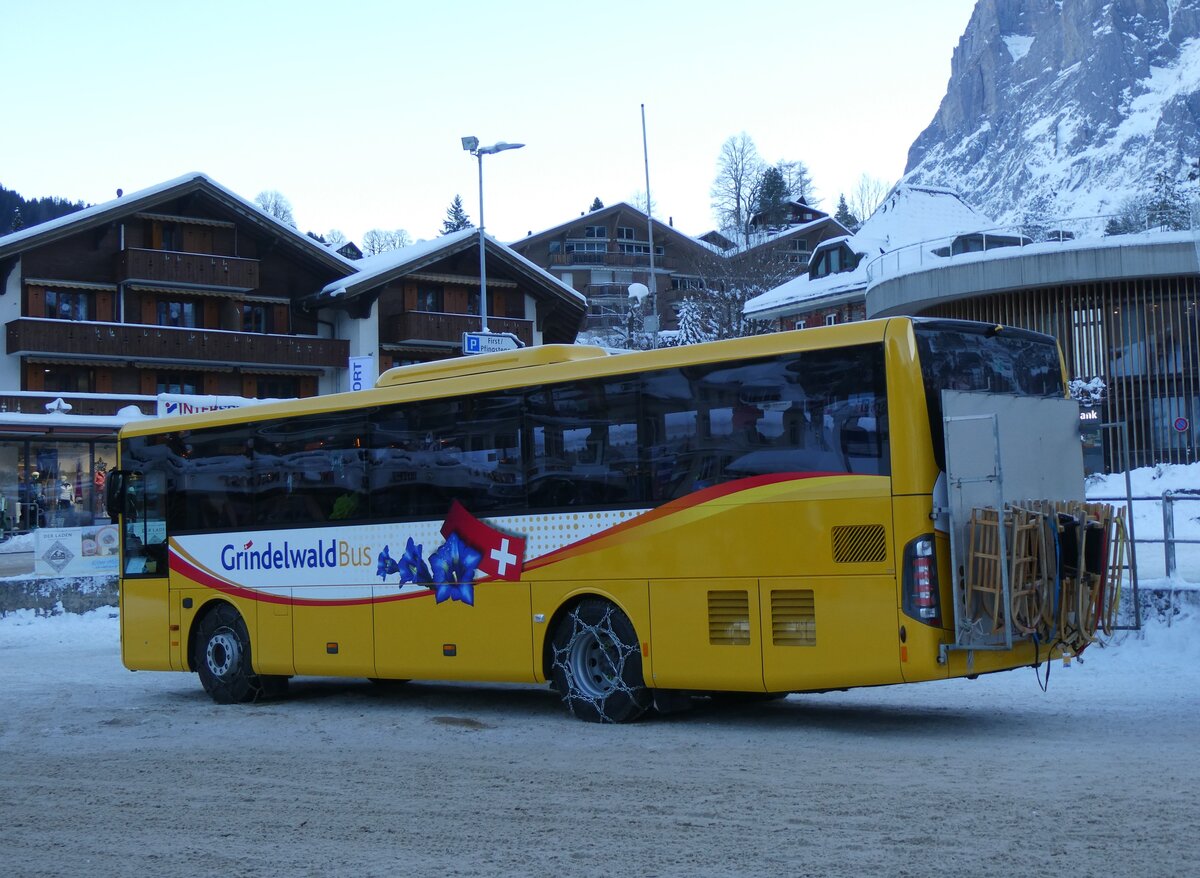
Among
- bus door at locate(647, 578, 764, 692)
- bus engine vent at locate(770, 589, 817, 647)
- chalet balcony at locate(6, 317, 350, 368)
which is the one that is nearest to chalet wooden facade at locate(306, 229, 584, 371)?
chalet balcony at locate(6, 317, 350, 368)

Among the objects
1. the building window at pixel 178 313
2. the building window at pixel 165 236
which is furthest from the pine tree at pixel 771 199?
the building window at pixel 165 236

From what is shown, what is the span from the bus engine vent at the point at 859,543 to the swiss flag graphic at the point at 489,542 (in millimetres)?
3265

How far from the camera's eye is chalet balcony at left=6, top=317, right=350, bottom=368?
1850 inches

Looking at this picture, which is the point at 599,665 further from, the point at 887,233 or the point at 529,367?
the point at 887,233

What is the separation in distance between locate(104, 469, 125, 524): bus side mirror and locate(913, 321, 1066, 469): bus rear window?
32.4 ft

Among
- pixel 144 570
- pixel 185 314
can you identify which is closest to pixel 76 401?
pixel 185 314

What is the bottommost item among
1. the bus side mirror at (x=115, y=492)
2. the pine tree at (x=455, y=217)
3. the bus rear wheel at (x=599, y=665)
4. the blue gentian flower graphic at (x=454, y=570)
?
the bus rear wheel at (x=599, y=665)

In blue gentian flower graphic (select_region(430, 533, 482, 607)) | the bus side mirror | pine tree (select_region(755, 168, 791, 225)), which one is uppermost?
pine tree (select_region(755, 168, 791, 225))

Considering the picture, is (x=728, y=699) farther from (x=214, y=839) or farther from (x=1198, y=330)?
(x=1198, y=330)

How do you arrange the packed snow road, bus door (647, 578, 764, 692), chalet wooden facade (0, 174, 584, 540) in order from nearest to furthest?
the packed snow road, bus door (647, 578, 764, 692), chalet wooden facade (0, 174, 584, 540)

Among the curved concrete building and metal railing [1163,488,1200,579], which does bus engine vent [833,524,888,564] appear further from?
the curved concrete building

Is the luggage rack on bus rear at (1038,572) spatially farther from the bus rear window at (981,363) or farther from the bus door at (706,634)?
the bus door at (706,634)

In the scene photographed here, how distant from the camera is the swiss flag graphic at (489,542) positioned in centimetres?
1298

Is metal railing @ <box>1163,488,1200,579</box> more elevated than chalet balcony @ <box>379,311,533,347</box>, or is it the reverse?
chalet balcony @ <box>379,311,533,347</box>
